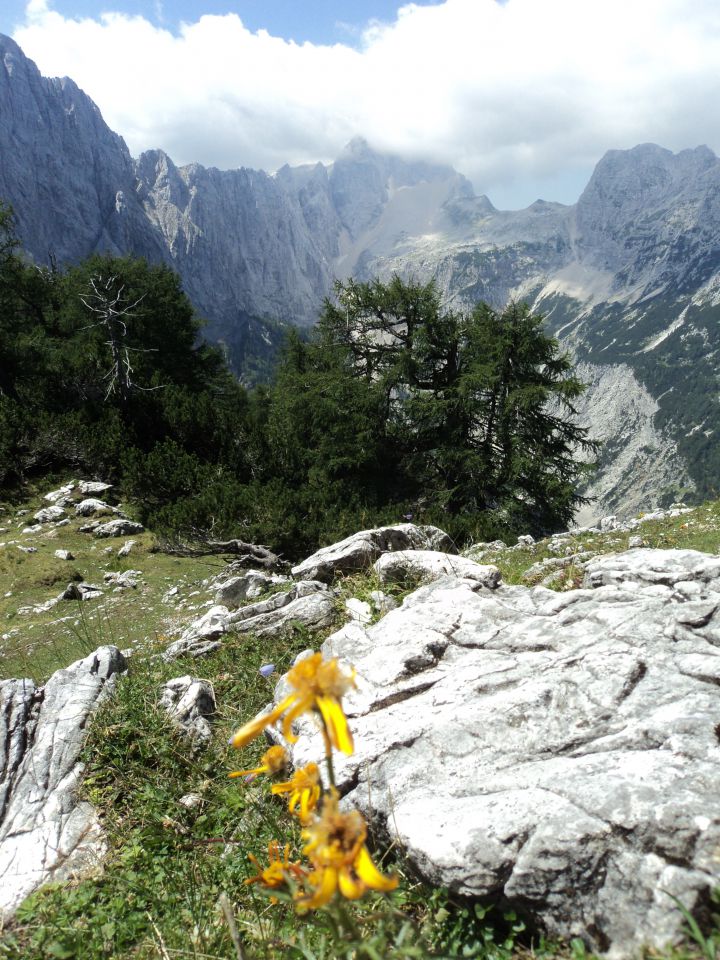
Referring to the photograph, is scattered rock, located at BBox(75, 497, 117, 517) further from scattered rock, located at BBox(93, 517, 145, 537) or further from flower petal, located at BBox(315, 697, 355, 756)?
flower petal, located at BBox(315, 697, 355, 756)

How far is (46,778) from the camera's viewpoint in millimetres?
4098

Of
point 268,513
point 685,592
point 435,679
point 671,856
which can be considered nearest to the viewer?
point 671,856

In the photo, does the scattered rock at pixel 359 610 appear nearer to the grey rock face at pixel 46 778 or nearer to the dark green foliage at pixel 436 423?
the grey rock face at pixel 46 778

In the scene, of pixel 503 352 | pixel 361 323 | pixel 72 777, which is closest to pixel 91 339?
pixel 361 323

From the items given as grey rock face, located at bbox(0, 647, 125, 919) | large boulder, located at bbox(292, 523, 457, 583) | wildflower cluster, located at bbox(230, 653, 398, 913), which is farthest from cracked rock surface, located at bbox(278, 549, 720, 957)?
large boulder, located at bbox(292, 523, 457, 583)

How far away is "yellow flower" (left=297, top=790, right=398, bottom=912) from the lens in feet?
3.78

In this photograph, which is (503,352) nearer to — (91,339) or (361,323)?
(361,323)

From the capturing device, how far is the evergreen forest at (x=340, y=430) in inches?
741

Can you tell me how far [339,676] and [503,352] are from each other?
70.7 ft

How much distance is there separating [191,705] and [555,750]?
289cm

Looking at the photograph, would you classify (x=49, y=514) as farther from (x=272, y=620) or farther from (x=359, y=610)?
(x=359, y=610)

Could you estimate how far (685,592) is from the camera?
4469mm

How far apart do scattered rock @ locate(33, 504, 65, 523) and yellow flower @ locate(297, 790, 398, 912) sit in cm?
1806

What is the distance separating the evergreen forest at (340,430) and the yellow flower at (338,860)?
15.4 m
